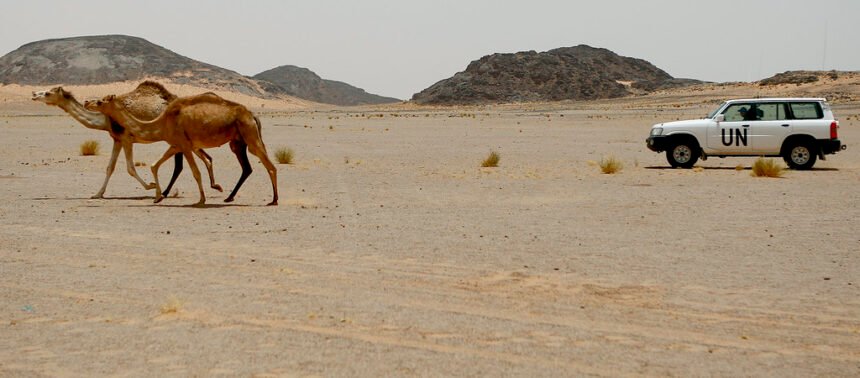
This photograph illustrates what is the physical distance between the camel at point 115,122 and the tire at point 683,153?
41.3 feet

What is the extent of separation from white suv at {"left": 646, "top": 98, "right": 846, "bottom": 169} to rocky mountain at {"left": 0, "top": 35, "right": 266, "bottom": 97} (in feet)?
383

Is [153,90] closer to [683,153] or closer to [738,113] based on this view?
[683,153]

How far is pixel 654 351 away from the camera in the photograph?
7.94m

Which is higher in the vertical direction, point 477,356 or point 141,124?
point 141,124

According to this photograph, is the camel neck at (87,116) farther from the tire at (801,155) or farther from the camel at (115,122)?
the tire at (801,155)

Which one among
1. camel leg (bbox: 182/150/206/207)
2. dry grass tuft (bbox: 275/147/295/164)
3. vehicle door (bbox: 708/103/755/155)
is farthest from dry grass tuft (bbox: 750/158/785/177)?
camel leg (bbox: 182/150/206/207)

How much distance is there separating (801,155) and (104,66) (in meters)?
129

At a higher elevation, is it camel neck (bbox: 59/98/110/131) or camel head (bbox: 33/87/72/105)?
camel head (bbox: 33/87/72/105)

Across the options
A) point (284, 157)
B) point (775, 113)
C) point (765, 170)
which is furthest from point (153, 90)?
point (775, 113)

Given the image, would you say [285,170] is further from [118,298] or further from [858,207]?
[118,298]

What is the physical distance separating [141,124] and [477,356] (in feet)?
39.5

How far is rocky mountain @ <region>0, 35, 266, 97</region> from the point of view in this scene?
456ft

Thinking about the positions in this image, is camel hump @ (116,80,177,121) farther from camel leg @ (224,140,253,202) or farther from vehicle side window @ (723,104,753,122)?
vehicle side window @ (723,104,753,122)

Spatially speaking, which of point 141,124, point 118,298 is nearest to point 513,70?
point 141,124
